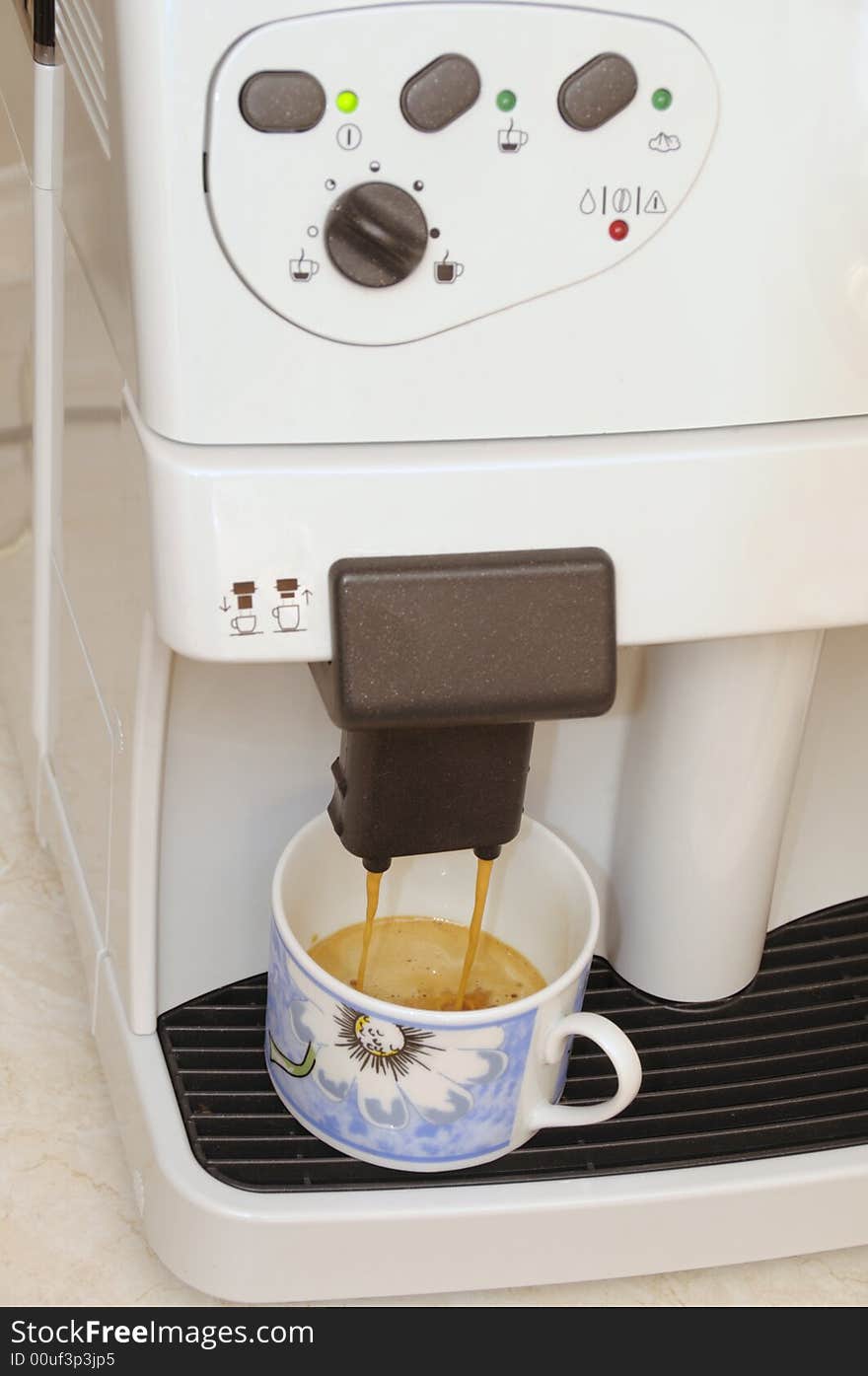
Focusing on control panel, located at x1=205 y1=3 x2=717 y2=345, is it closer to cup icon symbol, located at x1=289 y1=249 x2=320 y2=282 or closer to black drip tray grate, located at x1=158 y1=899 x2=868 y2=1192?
cup icon symbol, located at x1=289 y1=249 x2=320 y2=282

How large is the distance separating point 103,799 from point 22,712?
0.17 m

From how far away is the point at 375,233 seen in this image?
33cm

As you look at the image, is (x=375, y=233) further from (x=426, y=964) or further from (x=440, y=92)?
(x=426, y=964)

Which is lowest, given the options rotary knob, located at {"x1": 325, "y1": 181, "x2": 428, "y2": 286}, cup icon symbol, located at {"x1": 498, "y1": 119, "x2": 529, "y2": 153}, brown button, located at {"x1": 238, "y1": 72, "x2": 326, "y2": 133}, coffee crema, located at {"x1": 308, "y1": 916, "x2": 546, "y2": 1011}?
coffee crema, located at {"x1": 308, "y1": 916, "x2": 546, "y2": 1011}

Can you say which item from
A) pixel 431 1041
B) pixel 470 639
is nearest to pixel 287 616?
pixel 470 639

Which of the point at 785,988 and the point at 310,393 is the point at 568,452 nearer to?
the point at 310,393

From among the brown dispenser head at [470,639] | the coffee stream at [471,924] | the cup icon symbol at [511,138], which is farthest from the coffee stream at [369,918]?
the cup icon symbol at [511,138]

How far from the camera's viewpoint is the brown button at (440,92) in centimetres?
32

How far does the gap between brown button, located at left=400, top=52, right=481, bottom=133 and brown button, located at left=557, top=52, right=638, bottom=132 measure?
0.02 meters

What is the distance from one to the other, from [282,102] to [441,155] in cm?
3

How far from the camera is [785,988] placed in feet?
1.89

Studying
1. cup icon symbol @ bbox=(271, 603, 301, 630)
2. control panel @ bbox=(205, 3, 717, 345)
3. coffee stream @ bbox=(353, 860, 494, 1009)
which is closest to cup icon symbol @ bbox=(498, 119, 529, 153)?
control panel @ bbox=(205, 3, 717, 345)

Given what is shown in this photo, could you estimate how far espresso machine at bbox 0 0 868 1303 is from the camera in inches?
12.8

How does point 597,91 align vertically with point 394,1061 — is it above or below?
above
